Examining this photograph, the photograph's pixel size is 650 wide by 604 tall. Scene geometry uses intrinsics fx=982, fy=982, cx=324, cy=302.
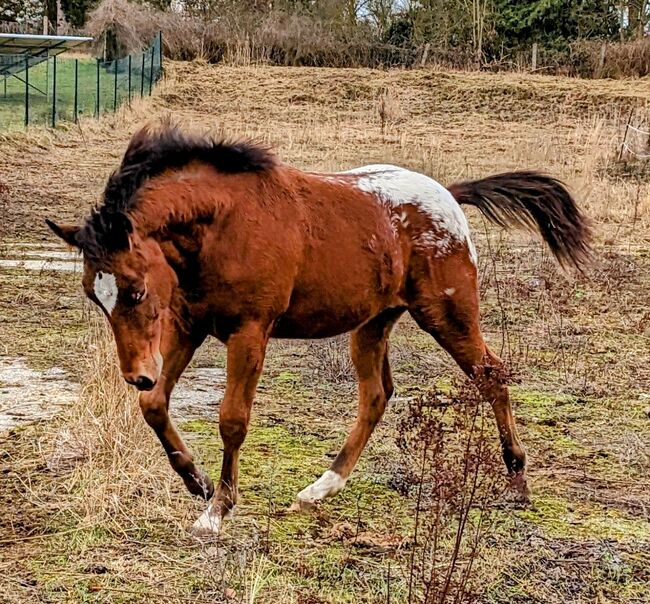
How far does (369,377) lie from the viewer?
4.95 meters

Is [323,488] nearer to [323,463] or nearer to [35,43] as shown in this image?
[323,463]

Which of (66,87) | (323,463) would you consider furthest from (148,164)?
(66,87)

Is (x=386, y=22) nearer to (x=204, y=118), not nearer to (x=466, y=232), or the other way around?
(x=204, y=118)

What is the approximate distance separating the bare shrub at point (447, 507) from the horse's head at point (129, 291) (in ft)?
3.17

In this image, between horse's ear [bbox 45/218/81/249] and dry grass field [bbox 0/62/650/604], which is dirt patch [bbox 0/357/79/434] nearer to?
dry grass field [bbox 0/62/650/604]

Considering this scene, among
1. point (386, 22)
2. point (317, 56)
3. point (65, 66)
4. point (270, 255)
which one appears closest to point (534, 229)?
point (270, 255)

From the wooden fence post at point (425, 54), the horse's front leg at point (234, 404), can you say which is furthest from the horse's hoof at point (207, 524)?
the wooden fence post at point (425, 54)

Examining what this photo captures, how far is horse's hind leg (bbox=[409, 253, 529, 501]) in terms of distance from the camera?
4.73 metres

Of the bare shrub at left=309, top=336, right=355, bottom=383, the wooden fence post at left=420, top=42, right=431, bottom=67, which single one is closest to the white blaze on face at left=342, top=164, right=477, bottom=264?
the bare shrub at left=309, top=336, right=355, bottom=383

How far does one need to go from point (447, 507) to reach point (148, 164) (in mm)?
1991

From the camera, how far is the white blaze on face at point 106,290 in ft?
11.4

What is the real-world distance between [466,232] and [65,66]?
2627cm

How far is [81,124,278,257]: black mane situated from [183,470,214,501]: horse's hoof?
3.95 ft

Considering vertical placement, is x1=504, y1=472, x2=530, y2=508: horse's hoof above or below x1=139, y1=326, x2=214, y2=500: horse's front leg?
below
